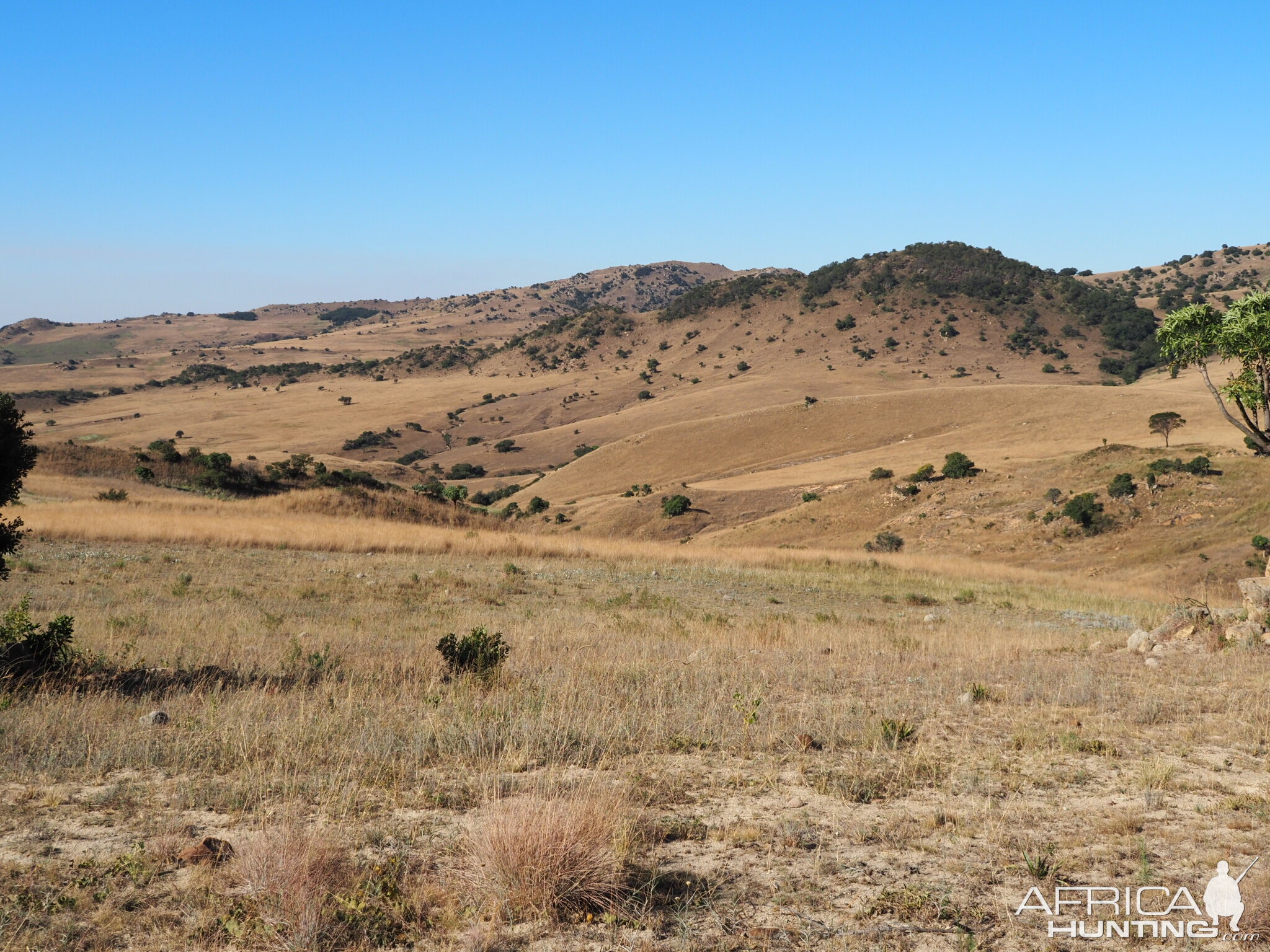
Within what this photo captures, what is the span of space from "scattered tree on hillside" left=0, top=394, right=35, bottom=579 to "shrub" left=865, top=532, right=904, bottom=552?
135 feet

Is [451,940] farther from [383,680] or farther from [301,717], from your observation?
[383,680]

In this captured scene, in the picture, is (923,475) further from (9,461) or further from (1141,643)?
(9,461)

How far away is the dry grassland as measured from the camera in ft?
15.3

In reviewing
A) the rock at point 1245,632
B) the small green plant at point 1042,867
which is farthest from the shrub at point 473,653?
the rock at point 1245,632

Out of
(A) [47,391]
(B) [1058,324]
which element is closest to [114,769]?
(B) [1058,324]

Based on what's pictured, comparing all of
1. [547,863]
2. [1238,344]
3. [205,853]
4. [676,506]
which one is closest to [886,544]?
[676,506]

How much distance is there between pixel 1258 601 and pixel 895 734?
896cm

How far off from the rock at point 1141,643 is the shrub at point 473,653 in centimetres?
978

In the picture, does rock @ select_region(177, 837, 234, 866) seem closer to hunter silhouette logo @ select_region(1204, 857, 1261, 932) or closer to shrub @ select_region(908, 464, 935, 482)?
hunter silhouette logo @ select_region(1204, 857, 1261, 932)

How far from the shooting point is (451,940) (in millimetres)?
4445

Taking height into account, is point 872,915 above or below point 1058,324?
below

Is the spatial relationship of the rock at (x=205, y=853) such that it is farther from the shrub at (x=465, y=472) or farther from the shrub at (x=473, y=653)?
the shrub at (x=465, y=472)

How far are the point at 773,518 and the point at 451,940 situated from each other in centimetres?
5410

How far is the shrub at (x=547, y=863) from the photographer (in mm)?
4762
